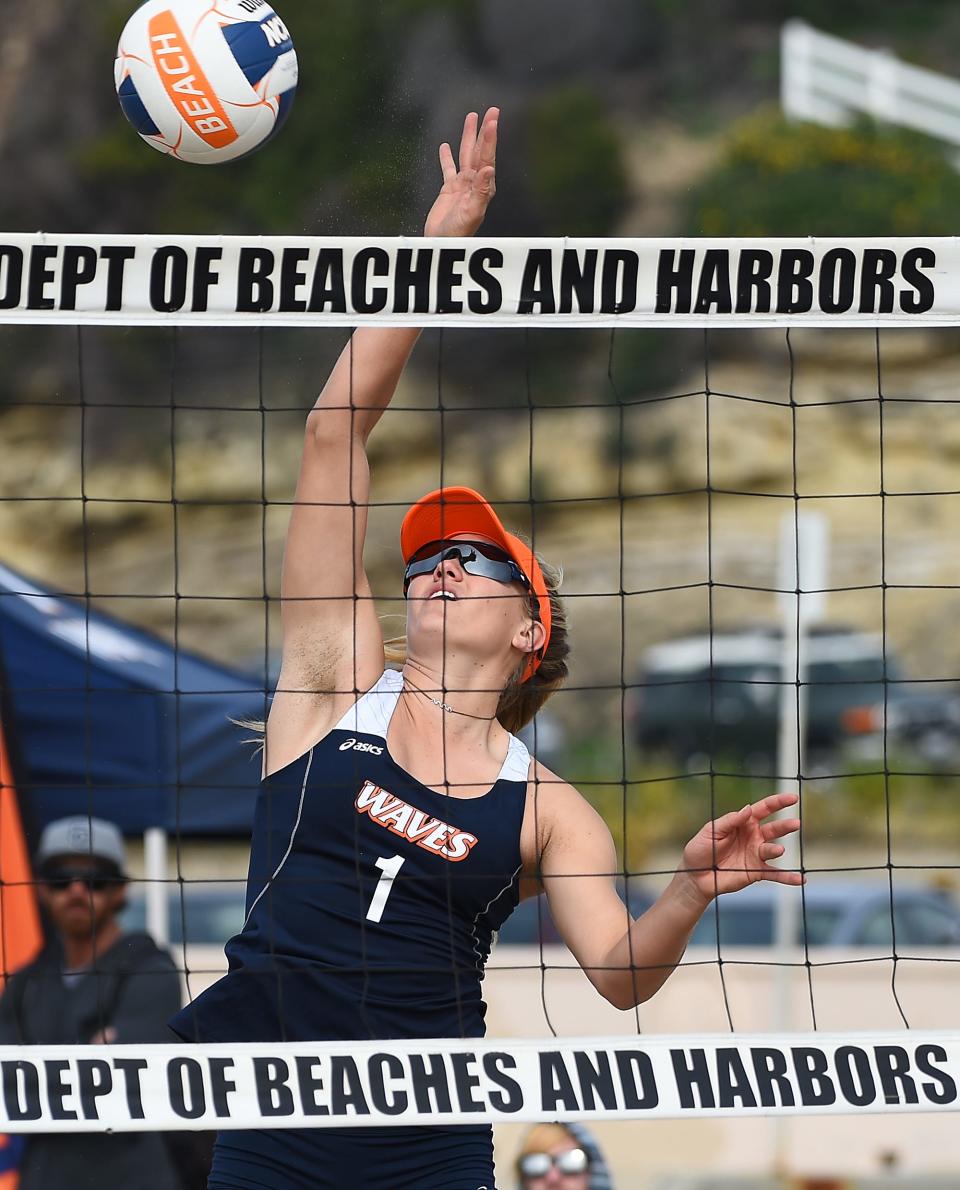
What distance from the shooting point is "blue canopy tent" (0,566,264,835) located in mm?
5234

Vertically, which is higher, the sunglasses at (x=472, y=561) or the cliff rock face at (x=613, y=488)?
the cliff rock face at (x=613, y=488)

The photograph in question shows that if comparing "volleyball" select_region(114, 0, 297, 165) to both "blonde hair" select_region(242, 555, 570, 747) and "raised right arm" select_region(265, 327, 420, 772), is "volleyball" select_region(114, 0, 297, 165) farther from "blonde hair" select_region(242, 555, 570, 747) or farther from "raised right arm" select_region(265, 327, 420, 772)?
"blonde hair" select_region(242, 555, 570, 747)

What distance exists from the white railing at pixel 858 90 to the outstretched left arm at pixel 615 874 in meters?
19.4

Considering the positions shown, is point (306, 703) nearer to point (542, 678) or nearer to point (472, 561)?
point (472, 561)

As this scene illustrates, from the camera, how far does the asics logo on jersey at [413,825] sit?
8.76ft

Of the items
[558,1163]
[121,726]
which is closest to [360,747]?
[558,1163]

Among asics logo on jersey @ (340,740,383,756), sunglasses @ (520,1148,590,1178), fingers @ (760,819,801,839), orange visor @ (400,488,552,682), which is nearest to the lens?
fingers @ (760,819,801,839)

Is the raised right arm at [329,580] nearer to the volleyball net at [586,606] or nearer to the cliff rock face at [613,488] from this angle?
the volleyball net at [586,606]

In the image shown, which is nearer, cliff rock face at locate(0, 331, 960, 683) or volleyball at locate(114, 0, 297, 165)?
volleyball at locate(114, 0, 297, 165)

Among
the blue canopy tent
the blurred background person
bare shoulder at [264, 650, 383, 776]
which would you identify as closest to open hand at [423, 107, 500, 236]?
bare shoulder at [264, 650, 383, 776]

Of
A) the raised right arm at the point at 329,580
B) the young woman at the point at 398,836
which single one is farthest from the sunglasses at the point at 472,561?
the raised right arm at the point at 329,580

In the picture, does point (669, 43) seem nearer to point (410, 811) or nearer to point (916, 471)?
point (916, 471)

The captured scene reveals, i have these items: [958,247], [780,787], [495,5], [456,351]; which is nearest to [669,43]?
[495,5]

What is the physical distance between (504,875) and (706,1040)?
0.51 metres
